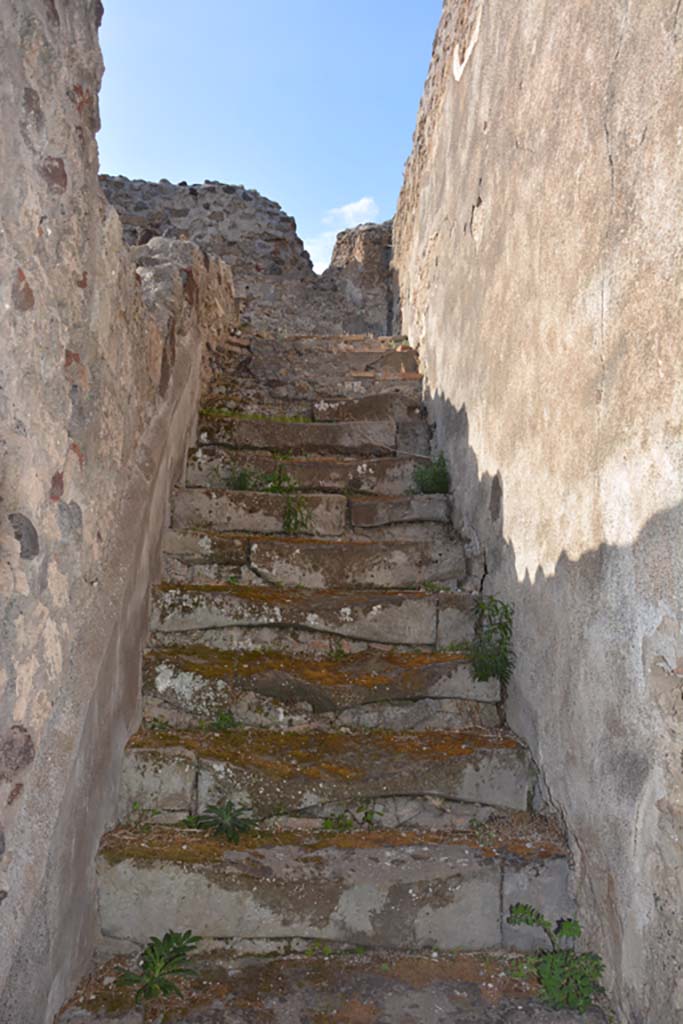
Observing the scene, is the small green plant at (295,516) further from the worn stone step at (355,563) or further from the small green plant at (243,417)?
the small green plant at (243,417)

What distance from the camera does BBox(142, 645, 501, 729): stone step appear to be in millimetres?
2715

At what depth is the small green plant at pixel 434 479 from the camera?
395cm

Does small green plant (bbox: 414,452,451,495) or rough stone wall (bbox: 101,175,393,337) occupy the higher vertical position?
rough stone wall (bbox: 101,175,393,337)

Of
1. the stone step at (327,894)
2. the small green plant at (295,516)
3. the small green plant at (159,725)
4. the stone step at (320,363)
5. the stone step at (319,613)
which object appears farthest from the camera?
the stone step at (320,363)

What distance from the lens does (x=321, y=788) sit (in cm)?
245

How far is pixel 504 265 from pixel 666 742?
2.07 meters

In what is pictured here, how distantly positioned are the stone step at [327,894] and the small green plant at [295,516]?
5.65 feet

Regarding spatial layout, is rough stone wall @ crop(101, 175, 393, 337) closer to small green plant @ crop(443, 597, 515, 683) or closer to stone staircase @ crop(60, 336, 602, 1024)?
stone staircase @ crop(60, 336, 602, 1024)

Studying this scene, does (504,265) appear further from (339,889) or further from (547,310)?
(339,889)

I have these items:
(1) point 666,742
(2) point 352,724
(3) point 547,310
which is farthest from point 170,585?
(1) point 666,742

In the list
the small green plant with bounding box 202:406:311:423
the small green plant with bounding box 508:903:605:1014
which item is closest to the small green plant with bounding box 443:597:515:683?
the small green plant with bounding box 508:903:605:1014

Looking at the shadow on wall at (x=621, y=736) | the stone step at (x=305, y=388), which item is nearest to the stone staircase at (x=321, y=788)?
the shadow on wall at (x=621, y=736)

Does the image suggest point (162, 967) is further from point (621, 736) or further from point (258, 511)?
point (258, 511)

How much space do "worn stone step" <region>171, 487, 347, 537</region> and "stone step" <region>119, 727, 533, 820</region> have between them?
1217 millimetres
